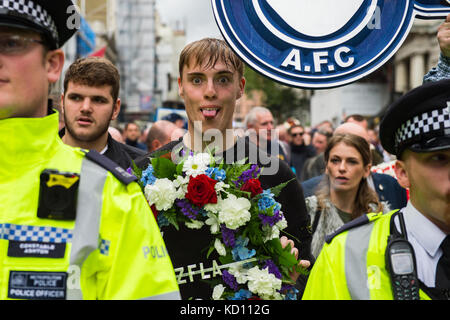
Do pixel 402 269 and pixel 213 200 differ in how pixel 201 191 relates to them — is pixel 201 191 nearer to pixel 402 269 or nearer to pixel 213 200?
pixel 213 200

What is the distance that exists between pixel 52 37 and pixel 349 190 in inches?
124

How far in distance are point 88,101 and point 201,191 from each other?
171 centimetres

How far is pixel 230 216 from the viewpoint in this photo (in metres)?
2.55

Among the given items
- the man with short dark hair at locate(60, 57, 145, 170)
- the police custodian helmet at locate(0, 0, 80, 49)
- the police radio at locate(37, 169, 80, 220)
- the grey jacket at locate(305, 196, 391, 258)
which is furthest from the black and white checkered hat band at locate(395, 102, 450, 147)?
the man with short dark hair at locate(60, 57, 145, 170)

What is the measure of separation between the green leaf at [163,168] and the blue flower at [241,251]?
433 millimetres

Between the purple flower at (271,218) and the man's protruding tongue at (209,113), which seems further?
the man's protruding tongue at (209,113)

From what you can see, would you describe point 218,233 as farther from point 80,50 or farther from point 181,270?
point 80,50

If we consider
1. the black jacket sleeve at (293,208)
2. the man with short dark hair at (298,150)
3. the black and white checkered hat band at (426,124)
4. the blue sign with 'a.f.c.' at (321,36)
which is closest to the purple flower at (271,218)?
the black jacket sleeve at (293,208)

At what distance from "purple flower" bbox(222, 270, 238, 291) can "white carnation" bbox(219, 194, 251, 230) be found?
0.21m

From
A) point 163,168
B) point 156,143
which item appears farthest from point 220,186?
point 156,143

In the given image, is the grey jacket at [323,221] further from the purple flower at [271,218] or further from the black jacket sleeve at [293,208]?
the purple flower at [271,218]

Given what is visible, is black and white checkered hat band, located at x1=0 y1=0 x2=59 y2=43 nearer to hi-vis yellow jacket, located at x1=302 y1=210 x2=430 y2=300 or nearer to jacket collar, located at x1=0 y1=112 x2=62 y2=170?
jacket collar, located at x1=0 y1=112 x2=62 y2=170

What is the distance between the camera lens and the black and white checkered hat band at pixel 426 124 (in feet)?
6.68
